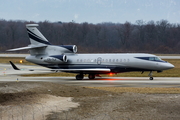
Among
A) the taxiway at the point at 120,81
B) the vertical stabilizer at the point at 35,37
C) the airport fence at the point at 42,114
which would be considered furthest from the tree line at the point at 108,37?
the airport fence at the point at 42,114

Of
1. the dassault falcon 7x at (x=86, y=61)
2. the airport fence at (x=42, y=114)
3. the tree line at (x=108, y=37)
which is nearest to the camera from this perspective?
the airport fence at (x=42, y=114)

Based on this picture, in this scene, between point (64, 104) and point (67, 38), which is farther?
point (67, 38)

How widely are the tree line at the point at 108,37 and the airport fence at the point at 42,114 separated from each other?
8616 centimetres

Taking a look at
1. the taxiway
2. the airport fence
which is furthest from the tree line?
the airport fence

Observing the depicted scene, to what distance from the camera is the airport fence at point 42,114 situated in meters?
15.9

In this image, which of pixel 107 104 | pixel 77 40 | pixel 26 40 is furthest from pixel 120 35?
pixel 107 104

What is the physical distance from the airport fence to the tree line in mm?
86161

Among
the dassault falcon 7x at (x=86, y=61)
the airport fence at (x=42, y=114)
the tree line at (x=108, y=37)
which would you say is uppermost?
the tree line at (x=108, y=37)

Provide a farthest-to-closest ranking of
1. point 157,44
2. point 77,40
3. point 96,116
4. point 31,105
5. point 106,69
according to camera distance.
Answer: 1. point 77,40
2. point 157,44
3. point 106,69
4. point 31,105
5. point 96,116

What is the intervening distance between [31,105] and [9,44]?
108800 millimetres

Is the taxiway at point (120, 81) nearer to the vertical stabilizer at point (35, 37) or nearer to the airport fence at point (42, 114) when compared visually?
the vertical stabilizer at point (35, 37)

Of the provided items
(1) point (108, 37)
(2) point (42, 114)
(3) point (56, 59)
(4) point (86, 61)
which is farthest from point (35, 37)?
(1) point (108, 37)

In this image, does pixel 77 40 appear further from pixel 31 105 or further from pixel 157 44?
pixel 31 105

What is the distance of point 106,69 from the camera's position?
38.0 metres
